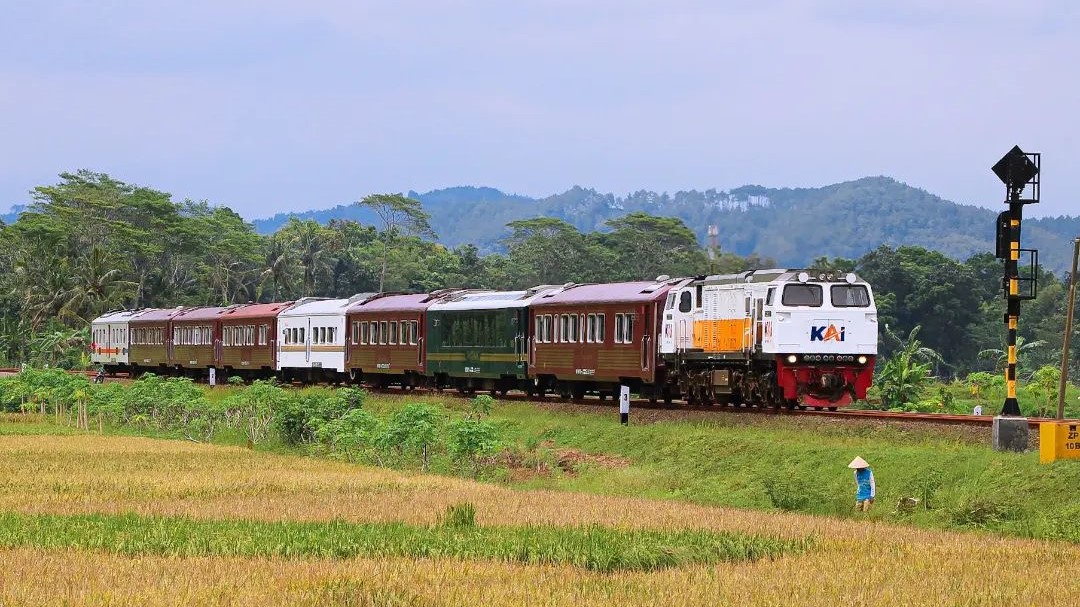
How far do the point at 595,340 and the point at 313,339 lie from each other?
21694mm

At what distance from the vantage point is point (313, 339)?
5828cm

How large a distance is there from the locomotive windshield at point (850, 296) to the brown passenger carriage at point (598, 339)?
5408 mm

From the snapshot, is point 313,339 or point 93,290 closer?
point 313,339

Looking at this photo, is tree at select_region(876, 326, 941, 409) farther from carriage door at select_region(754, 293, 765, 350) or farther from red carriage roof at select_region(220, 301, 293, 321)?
red carriage roof at select_region(220, 301, 293, 321)

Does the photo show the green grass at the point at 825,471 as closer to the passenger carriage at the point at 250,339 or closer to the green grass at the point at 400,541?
the green grass at the point at 400,541

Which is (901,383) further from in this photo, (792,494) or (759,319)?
(792,494)

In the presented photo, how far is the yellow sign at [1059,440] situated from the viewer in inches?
873

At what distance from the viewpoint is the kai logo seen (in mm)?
32562

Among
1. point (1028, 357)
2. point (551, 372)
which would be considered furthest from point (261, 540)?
point (1028, 357)

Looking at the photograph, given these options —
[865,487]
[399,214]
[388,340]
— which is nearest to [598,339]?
[388,340]

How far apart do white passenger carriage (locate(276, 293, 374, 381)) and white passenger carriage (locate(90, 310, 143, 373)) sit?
1852cm

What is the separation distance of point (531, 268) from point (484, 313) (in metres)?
67.7

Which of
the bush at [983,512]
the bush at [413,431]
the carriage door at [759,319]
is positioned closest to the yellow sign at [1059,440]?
the bush at [983,512]

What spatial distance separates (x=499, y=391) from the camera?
4728 centimetres
